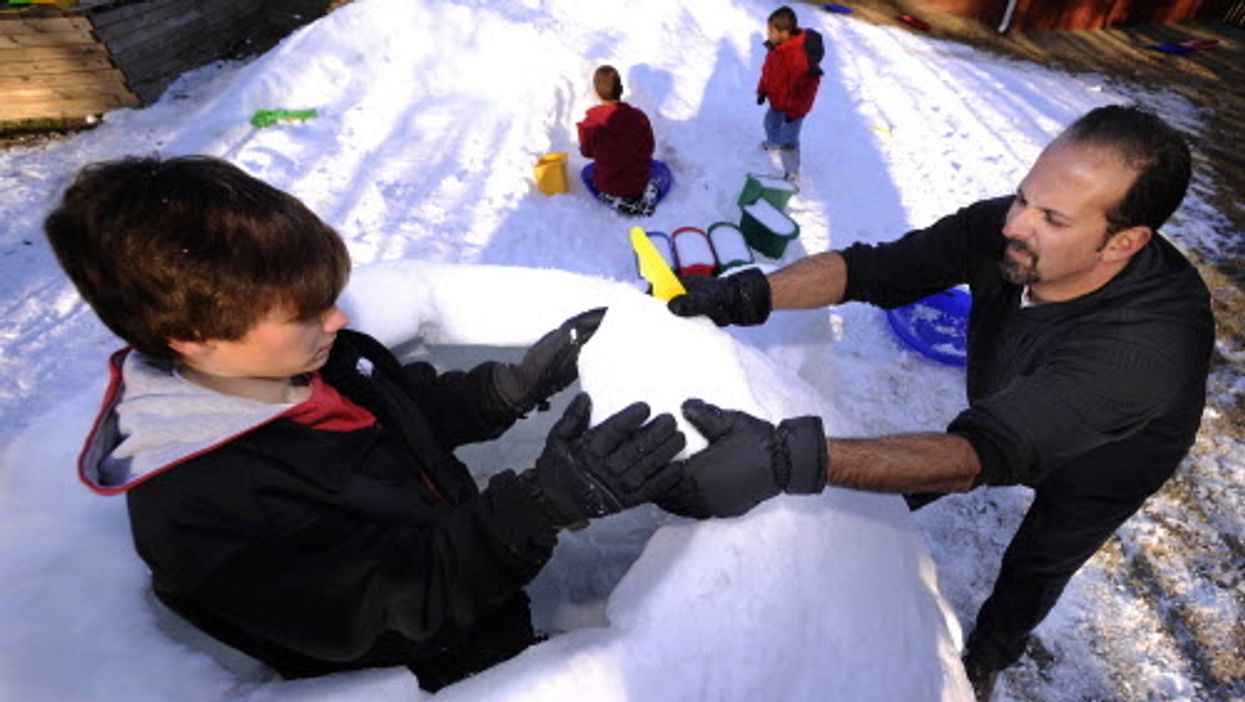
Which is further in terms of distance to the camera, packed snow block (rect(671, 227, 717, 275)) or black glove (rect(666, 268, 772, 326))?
packed snow block (rect(671, 227, 717, 275))

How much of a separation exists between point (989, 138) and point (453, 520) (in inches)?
244

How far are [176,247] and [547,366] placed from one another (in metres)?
0.86

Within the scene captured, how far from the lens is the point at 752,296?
5.97 ft

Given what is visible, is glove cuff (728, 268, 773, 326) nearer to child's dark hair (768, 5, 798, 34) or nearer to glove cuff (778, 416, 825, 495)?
glove cuff (778, 416, 825, 495)

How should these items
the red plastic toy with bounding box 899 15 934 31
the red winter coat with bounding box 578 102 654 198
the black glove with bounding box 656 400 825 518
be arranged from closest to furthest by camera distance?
the black glove with bounding box 656 400 825 518, the red winter coat with bounding box 578 102 654 198, the red plastic toy with bounding box 899 15 934 31

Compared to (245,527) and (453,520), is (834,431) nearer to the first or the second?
(453,520)

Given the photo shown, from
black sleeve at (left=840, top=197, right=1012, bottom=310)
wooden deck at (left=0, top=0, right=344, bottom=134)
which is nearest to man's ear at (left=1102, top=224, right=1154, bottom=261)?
black sleeve at (left=840, top=197, right=1012, bottom=310)

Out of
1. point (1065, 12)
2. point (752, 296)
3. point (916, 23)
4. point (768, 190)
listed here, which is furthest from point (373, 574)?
point (1065, 12)

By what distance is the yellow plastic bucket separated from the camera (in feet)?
14.5

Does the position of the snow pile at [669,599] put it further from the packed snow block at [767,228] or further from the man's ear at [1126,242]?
the packed snow block at [767,228]

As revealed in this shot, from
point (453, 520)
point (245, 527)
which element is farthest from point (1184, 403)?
point (245, 527)

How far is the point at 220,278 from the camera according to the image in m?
0.91

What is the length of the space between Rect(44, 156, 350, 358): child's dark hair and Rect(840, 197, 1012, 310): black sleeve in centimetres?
160

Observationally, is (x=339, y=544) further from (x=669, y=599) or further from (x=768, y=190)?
(x=768, y=190)
